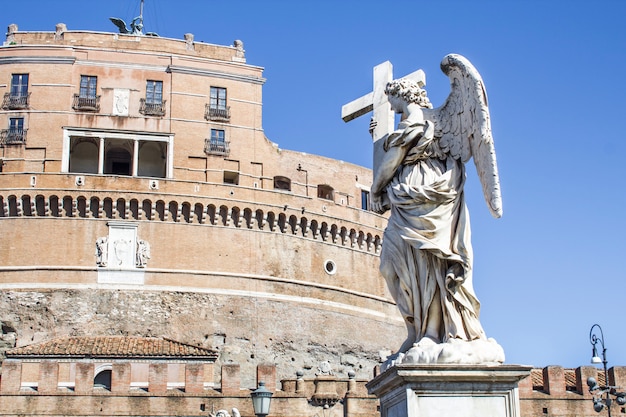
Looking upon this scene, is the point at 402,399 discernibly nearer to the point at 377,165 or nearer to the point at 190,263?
the point at 377,165

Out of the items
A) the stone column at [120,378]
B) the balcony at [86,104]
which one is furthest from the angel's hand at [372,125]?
the balcony at [86,104]

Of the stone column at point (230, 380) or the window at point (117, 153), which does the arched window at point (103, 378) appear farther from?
the window at point (117, 153)

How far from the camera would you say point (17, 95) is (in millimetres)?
38688

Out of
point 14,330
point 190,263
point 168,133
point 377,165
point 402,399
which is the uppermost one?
point 168,133

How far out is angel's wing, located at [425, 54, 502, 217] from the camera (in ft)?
15.6

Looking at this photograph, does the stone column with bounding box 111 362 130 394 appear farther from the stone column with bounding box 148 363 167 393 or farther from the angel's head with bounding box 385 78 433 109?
the angel's head with bounding box 385 78 433 109

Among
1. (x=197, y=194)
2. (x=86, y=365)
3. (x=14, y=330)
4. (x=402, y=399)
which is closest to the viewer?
(x=402, y=399)

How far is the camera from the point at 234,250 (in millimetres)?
38000

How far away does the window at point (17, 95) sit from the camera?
38531 mm

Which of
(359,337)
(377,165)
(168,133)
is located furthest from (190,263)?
(377,165)

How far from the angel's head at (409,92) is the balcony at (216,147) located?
112 feet

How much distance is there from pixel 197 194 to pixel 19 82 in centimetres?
846

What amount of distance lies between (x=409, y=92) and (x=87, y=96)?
115 ft

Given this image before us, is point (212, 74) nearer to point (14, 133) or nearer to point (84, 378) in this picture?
point (14, 133)
